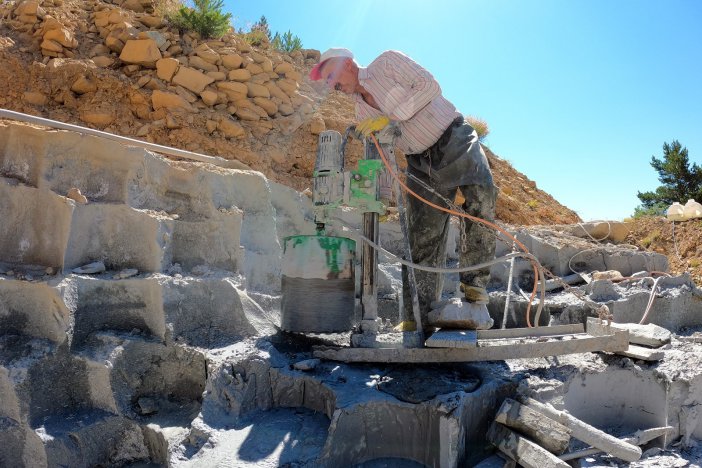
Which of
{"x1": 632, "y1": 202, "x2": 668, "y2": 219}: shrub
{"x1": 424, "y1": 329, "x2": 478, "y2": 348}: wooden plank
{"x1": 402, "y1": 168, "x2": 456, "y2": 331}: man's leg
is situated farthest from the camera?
{"x1": 632, "y1": 202, "x2": 668, "y2": 219}: shrub

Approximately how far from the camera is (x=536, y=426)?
7.50 ft

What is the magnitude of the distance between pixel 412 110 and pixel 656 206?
1458 centimetres

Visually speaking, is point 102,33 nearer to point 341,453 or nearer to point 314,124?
point 314,124

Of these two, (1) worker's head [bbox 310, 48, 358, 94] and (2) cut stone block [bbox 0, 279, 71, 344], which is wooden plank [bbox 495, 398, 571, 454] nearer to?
(1) worker's head [bbox 310, 48, 358, 94]

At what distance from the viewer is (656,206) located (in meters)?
14.9

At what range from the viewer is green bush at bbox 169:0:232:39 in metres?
7.98

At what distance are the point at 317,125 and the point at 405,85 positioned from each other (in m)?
5.03

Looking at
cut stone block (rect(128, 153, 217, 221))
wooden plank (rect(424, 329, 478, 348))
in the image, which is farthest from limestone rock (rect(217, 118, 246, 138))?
wooden plank (rect(424, 329, 478, 348))

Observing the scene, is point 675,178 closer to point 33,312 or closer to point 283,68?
point 283,68

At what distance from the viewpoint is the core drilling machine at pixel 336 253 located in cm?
289

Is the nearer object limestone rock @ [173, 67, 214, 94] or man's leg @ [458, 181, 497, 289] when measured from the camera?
man's leg @ [458, 181, 497, 289]

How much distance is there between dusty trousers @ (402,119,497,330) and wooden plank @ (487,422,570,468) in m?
0.72

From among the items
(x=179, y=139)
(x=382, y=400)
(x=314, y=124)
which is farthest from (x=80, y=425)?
(x=314, y=124)

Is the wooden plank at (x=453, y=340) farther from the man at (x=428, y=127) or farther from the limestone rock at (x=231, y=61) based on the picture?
the limestone rock at (x=231, y=61)
